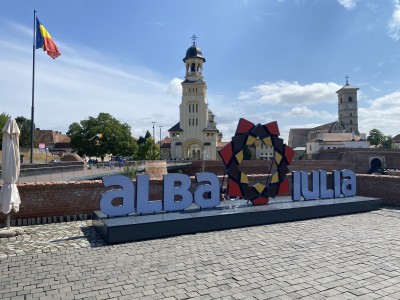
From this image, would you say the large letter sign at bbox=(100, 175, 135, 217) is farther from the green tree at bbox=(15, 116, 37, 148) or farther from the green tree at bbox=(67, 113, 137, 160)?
the green tree at bbox=(15, 116, 37, 148)

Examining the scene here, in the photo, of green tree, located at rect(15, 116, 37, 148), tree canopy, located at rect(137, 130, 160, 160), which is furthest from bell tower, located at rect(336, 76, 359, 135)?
green tree, located at rect(15, 116, 37, 148)

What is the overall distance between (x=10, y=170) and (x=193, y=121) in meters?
63.3

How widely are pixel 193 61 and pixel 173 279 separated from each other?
232 feet

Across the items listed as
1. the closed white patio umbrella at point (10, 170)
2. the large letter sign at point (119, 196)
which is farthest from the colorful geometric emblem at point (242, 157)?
the closed white patio umbrella at point (10, 170)

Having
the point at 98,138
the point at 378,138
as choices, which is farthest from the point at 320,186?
the point at 378,138

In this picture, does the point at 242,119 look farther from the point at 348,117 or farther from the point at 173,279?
the point at 348,117

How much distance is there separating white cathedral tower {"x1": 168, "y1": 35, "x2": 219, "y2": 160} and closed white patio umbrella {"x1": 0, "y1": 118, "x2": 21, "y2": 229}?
60885 millimetres

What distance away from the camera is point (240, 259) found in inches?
301

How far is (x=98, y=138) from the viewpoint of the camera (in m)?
58.6

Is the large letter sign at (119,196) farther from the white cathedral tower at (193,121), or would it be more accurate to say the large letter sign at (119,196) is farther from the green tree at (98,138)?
the white cathedral tower at (193,121)

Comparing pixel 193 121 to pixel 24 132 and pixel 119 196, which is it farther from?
pixel 119 196

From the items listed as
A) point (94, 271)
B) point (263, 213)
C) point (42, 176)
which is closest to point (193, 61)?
point (42, 176)

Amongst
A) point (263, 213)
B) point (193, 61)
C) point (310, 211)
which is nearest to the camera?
point (263, 213)

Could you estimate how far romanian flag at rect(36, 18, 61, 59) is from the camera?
21516 mm
